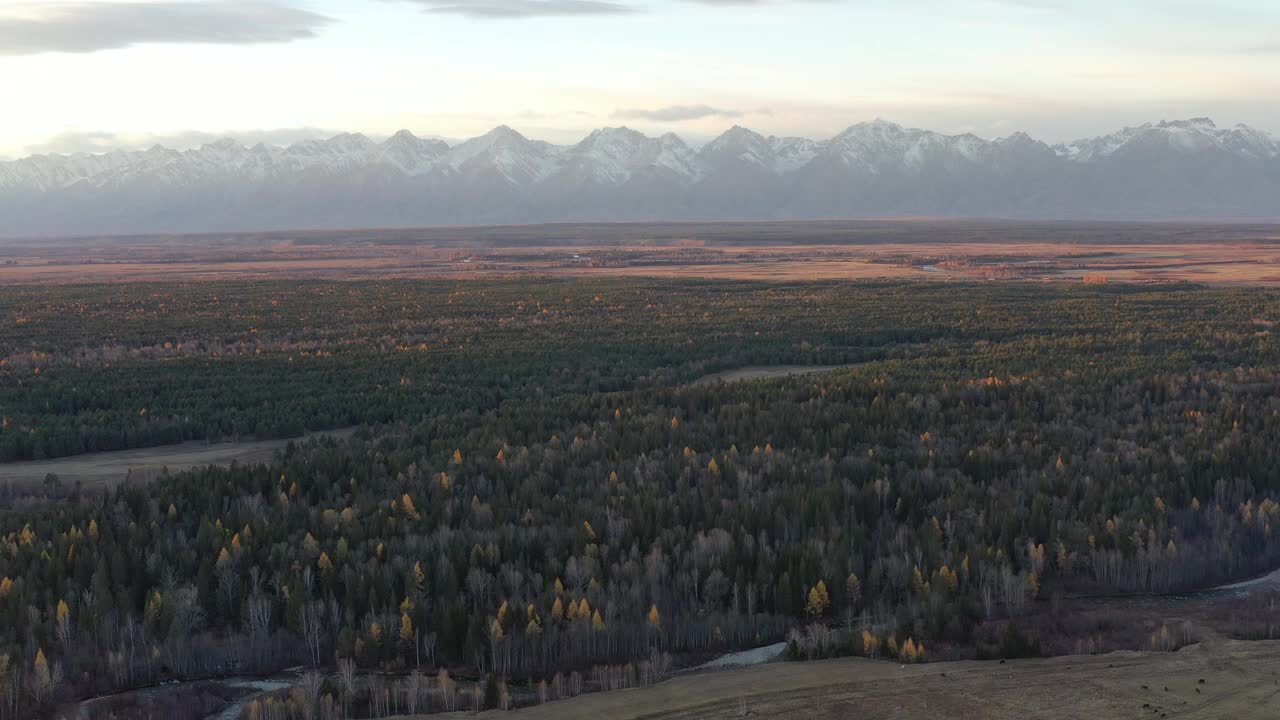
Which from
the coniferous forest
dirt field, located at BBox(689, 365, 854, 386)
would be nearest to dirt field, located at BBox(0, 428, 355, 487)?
the coniferous forest

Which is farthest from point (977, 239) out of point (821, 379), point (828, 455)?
point (828, 455)

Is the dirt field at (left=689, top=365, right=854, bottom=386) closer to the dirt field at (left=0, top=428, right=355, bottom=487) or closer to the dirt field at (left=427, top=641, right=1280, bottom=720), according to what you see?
the dirt field at (left=0, top=428, right=355, bottom=487)

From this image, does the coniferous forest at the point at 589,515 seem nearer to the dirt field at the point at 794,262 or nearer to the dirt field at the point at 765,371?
the dirt field at the point at 765,371

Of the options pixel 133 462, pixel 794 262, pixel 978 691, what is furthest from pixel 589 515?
pixel 794 262

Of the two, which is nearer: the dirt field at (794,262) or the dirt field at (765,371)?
the dirt field at (765,371)

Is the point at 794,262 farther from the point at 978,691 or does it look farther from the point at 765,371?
the point at 978,691

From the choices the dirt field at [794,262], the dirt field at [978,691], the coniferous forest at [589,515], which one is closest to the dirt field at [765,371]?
the coniferous forest at [589,515]
